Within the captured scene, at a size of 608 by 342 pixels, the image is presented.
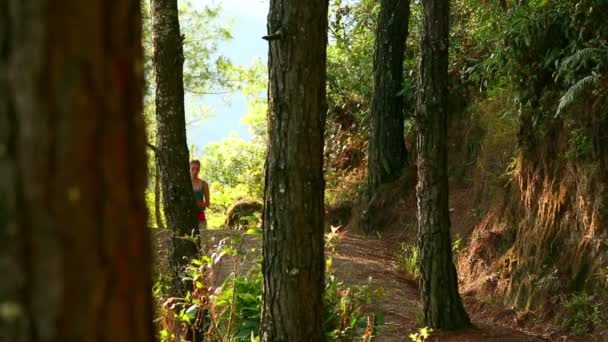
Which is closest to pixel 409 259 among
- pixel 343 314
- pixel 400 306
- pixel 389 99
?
pixel 400 306

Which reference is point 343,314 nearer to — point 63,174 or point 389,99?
point 63,174

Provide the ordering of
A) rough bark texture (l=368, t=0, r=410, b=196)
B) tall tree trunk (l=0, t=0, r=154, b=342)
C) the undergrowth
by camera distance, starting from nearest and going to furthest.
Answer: tall tree trunk (l=0, t=0, r=154, b=342)
the undergrowth
rough bark texture (l=368, t=0, r=410, b=196)

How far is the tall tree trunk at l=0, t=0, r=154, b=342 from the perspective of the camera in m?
1.28

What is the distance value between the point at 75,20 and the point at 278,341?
4.19m

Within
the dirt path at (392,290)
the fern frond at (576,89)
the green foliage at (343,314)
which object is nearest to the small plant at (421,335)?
the green foliage at (343,314)

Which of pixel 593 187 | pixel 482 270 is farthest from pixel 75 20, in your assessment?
pixel 482 270

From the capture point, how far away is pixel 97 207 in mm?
1368

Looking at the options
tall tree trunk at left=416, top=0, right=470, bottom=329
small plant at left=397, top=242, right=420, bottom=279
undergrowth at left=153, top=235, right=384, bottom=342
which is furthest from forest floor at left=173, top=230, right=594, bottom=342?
undergrowth at left=153, top=235, right=384, bottom=342

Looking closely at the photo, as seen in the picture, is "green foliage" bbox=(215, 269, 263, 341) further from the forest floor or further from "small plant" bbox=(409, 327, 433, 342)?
"small plant" bbox=(409, 327, 433, 342)

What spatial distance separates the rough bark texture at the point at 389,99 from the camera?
15867mm

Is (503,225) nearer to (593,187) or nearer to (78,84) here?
(593,187)

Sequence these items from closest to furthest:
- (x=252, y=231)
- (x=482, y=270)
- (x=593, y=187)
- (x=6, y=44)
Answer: (x=6, y=44) → (x=252, y=231) → (x=593, y=187) → (x=482, y=270)

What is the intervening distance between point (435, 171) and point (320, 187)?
10.9 ft

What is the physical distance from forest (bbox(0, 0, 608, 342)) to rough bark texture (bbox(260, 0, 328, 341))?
13mm
